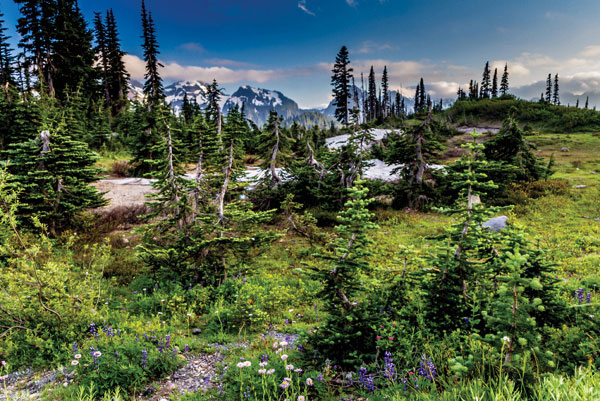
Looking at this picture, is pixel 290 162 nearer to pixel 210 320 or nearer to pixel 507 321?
pixel 210 320

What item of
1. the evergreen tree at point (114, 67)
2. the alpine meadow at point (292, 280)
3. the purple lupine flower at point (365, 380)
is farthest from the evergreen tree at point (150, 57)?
the purple lupine flower at point (365, 380)

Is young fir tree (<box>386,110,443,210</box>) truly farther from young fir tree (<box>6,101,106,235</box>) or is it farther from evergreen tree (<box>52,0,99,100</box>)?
evergreen tree (<box>52,0,99,100</box>)

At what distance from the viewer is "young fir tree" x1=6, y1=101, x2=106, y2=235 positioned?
10719 mm

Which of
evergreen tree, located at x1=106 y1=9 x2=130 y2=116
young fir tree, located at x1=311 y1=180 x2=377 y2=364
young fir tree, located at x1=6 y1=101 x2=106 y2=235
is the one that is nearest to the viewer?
young fir tree, located at x1=311 y1=180 x2=377 y2=364

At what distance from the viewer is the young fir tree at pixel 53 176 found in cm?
1072

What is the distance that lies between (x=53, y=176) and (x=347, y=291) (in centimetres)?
1276

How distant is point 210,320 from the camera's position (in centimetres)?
612

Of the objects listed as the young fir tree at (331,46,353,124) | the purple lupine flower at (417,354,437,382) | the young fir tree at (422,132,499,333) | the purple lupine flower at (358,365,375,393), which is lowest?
the purple lupine flower at (358,365,375,393)

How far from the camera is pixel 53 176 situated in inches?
433

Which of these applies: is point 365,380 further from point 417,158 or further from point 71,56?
point 71,56

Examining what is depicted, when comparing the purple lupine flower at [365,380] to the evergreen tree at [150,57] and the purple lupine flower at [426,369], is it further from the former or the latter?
the evergreen tree at [150,57]

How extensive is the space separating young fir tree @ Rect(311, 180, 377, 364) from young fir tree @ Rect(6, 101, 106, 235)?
1195 centimetres

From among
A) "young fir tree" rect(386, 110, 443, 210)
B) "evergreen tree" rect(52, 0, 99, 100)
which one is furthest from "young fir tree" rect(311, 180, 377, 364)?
"evergreen tree" rect(52, 0, 99, 100)

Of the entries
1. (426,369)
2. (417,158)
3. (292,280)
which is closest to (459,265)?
(426,369)
